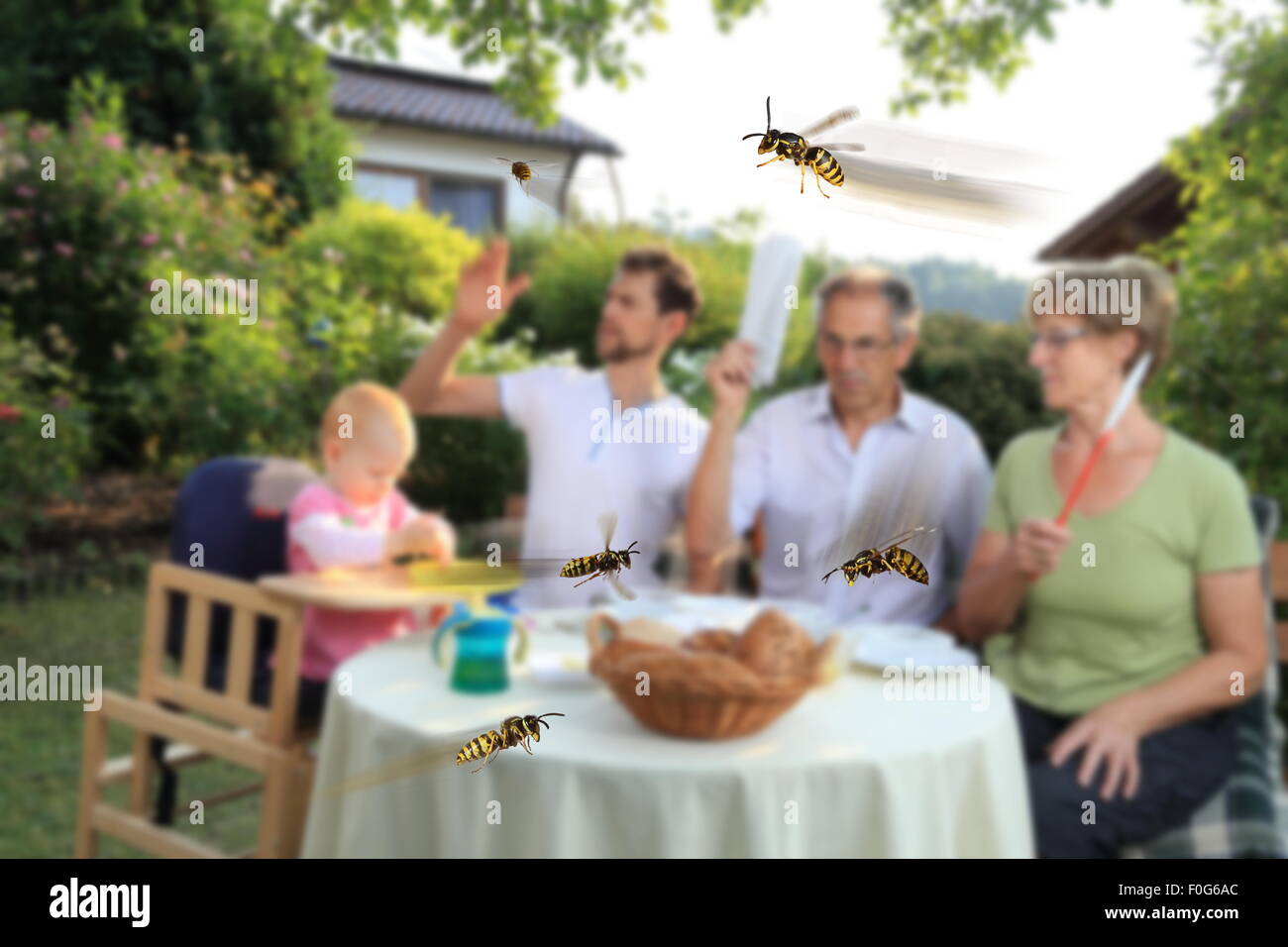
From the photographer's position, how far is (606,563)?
23cm

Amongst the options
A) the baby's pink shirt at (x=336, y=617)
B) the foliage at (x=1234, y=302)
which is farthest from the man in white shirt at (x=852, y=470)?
the foliage at (x=1234, y=302)

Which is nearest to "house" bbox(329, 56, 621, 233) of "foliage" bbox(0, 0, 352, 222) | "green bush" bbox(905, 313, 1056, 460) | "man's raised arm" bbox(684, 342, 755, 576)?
"man's raised arm" bbox(684, 342, 755, 576)

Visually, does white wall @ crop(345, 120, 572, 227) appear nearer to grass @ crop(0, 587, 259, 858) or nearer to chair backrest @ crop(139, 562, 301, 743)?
chair backrest @ crop(139, 562, 301, 743)

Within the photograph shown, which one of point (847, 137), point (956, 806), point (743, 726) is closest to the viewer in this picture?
point (847, 137)

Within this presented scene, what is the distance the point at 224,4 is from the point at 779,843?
4883mm

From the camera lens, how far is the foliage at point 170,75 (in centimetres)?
473

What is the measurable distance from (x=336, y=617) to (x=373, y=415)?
48 cm

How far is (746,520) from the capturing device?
1135 millimetres

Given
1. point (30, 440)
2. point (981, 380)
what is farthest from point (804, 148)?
point (30, 440)

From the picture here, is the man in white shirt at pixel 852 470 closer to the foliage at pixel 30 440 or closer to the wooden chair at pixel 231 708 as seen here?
the wooden chair at pixel 231 708

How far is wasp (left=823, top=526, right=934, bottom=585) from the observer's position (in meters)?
0.18

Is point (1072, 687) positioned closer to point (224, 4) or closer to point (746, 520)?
point (746, 520)

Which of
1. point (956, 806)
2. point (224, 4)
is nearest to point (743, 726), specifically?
point (956, 806)

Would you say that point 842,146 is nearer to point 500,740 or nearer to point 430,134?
point 500,740
